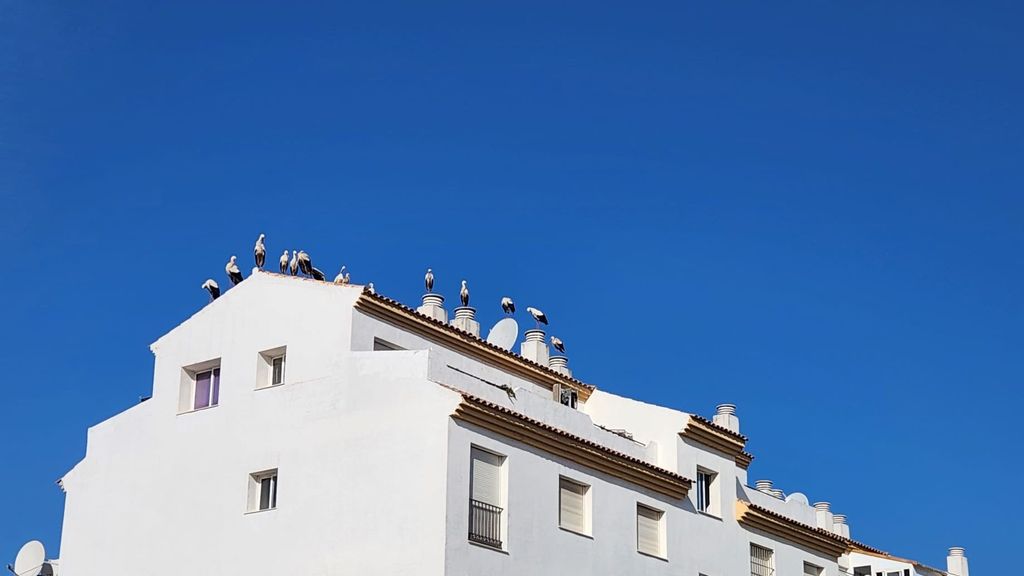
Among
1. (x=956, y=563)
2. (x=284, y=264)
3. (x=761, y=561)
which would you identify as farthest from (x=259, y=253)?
(x=956, y=563)

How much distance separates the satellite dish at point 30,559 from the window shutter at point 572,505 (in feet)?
59.1

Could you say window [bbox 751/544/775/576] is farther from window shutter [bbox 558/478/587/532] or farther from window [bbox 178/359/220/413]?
window [bbox 178/359/220/413]

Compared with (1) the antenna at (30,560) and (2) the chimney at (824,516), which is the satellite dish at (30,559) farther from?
(2) the chimney at (824,516)

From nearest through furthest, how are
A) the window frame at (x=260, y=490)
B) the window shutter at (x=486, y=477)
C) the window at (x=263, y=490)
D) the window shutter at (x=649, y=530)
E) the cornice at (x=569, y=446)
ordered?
the cornice at (x=569, y=446) < the window shutter at (x=486, y=477) < the window frame at (x=260, y=490) < the window at (x=263, y=490) < the window shutter at (x=649, y=530)

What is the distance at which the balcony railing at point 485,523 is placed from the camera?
3862 centimetres

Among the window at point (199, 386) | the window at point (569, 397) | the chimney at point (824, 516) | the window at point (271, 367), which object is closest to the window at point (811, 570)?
the chimney at point (824, 516)

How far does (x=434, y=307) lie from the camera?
1836 inches

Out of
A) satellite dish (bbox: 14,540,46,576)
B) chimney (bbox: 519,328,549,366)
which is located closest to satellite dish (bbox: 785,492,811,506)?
chimney (bbox: 519,328,549,366)

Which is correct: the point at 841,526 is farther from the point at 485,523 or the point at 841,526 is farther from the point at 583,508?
the point at 485,523

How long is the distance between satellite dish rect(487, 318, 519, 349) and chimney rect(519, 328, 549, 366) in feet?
3.40

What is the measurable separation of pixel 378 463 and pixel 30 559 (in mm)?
16004

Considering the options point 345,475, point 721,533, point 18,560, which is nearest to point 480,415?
point 345,475

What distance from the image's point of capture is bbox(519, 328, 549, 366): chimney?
50500 millimetres

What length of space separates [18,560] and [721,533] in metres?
22.6
